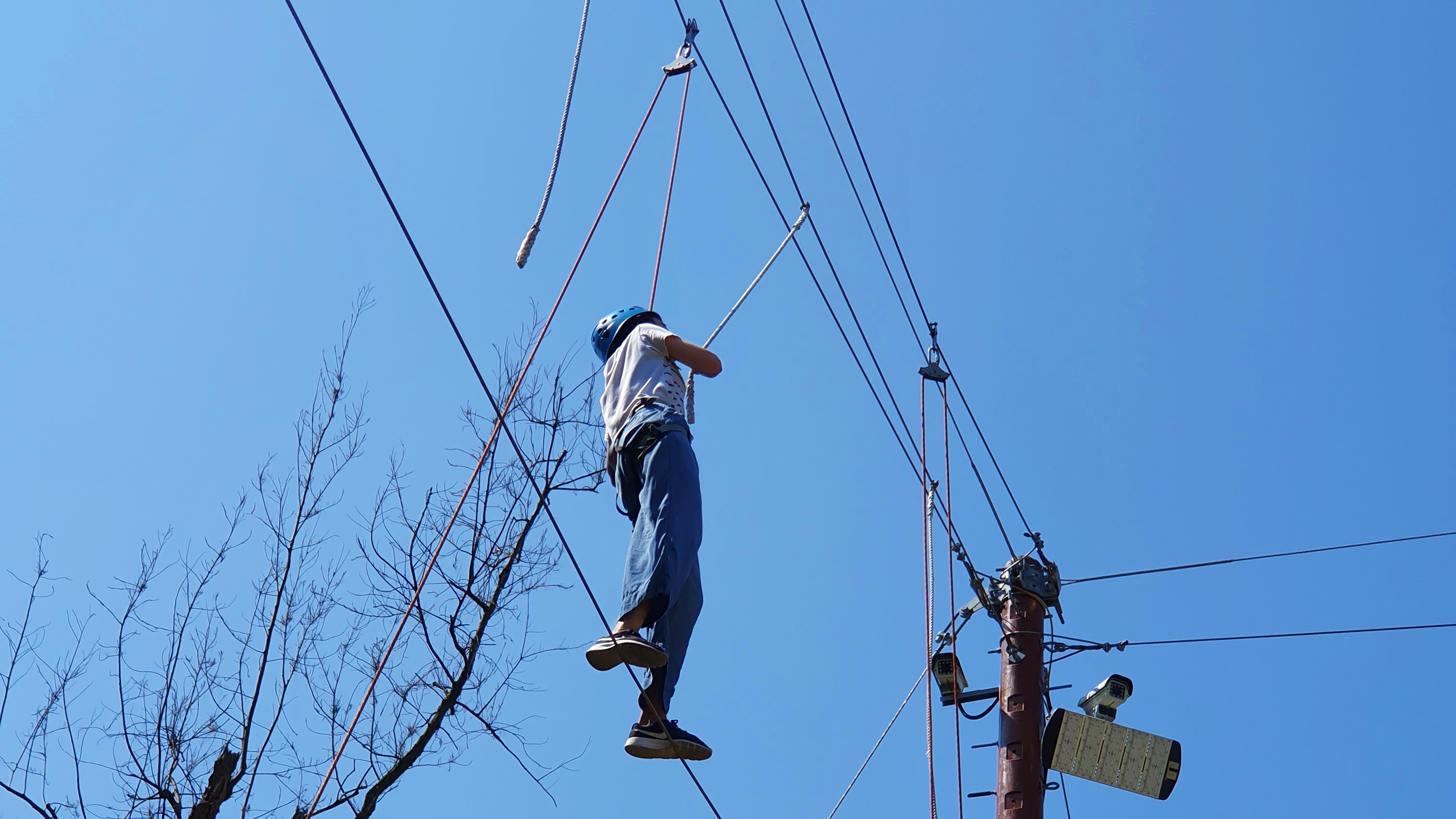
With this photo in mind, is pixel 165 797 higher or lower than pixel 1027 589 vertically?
lower

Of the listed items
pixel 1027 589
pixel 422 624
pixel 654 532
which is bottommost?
pixel 654 532

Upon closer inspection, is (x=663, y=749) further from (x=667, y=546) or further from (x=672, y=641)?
(x=667, y=546)

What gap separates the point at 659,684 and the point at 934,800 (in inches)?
129

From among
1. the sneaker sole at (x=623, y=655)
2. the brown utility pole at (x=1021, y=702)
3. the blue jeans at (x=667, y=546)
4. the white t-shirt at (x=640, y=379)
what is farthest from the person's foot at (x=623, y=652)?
the brown utility pole at (x=1021, y=702)

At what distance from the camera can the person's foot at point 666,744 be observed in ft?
15.0

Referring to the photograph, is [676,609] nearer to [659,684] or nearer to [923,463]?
[659,684]

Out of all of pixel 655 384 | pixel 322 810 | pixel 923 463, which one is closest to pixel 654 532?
pixel 655 384

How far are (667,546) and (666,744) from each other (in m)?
0.63

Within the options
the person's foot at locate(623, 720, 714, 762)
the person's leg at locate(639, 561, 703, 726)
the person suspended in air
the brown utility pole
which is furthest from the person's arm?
the brown utility pole

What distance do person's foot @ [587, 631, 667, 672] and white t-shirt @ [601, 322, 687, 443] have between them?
35.9 inches

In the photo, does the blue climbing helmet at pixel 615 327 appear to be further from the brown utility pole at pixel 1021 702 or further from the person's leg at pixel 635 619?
the brown utility pole at pixel 1021 702

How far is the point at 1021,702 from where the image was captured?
853 cm

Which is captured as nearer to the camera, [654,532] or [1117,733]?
[654,532]

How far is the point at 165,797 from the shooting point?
6.86 m
